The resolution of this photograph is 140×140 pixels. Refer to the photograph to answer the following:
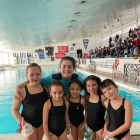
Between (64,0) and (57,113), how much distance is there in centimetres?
321

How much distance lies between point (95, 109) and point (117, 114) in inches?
7.8

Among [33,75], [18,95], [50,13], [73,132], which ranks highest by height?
[50,13]

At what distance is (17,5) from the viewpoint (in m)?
2.72

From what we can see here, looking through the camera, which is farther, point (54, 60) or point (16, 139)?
point (54, 60)

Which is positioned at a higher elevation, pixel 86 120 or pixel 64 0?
pixel 64 0

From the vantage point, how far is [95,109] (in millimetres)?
1016

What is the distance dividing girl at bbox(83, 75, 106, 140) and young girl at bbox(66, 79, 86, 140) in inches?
2.9

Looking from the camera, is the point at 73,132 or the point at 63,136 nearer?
the point at 63,136

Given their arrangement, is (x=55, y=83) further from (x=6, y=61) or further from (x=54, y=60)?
(x=6, y=61)

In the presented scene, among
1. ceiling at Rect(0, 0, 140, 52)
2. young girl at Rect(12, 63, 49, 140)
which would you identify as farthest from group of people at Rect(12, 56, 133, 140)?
ceiling at Rect(0, 0, 140, 52)

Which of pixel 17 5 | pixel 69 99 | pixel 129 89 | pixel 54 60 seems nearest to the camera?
pixel 69 99

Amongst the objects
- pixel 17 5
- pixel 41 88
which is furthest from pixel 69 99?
pixel 17 5

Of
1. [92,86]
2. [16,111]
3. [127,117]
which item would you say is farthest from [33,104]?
[127,117]

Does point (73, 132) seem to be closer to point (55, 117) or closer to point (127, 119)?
point (55, 117)
